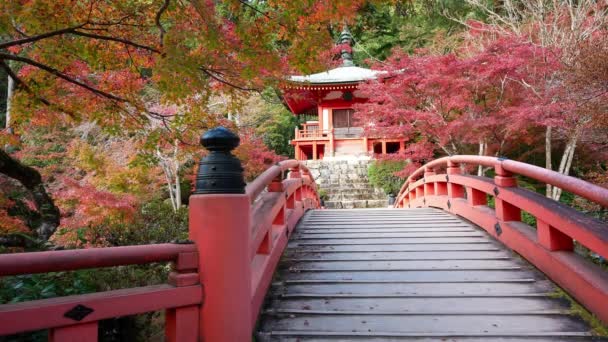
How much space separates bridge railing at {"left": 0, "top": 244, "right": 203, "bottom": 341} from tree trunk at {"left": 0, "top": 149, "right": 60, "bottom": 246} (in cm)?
322

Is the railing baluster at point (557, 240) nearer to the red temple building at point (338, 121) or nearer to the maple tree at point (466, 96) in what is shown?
the maple tree at point (466, 96)

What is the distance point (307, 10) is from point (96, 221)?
7144 mm

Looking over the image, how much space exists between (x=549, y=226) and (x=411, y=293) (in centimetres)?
127

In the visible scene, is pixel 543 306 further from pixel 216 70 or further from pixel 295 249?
pixel 216 70

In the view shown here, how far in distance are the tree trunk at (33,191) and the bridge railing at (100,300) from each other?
3.22 metres

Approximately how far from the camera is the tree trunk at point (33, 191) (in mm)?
4179

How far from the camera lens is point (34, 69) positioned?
173 inches

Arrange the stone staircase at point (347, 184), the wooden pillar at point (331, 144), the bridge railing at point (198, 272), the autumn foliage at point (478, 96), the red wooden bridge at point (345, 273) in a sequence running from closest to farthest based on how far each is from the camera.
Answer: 1. the bridge railing at point (198, 272)
2. the red wooden bridge at point (345, 273)
3. the autumn foliage at point (478, 96)
4. the stone staircase at point (347, 184)
5. the wooden pillar at point (331, 144)

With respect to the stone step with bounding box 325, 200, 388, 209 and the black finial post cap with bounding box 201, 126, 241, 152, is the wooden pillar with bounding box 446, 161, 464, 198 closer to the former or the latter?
the black finial post cap with bounding box 201, 126, 241, 152

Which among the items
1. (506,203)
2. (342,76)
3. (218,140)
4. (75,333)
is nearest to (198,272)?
(75,333)

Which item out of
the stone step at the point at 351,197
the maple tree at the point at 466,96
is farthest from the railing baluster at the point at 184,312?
the stone step at the point at 351,197

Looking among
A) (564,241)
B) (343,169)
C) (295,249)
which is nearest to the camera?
(564,241)

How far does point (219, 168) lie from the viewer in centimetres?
212

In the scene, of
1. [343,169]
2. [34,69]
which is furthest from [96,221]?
[343,169]
